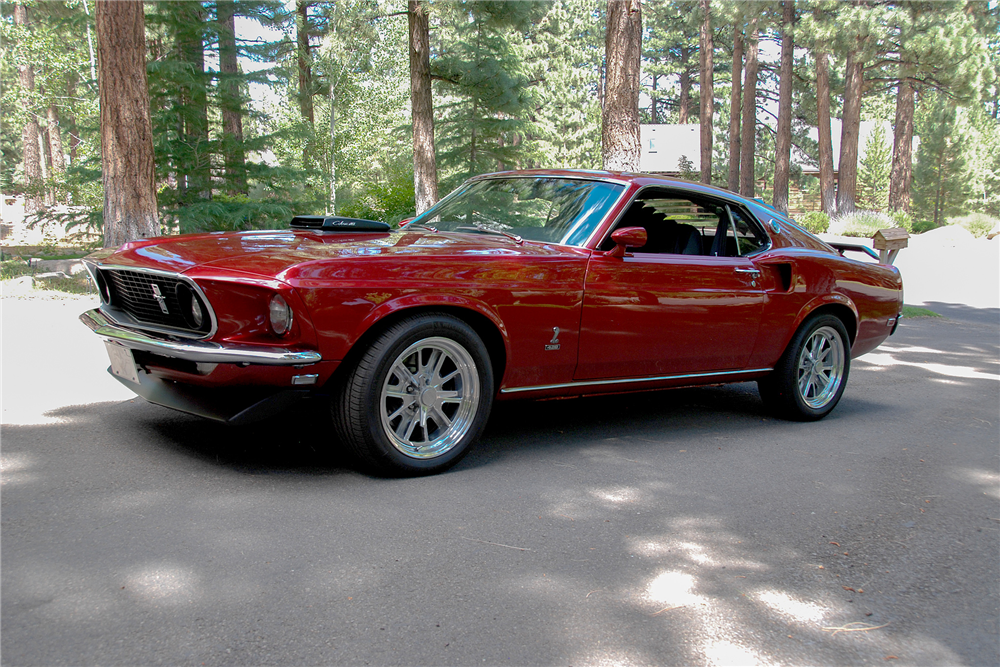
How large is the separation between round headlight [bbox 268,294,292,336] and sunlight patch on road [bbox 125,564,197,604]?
1.10 metres

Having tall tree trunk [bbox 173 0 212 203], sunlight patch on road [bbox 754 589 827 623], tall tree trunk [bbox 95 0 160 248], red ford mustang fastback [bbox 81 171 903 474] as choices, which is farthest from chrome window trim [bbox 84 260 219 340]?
tall tree trunk [bbox 173 0 212 203]

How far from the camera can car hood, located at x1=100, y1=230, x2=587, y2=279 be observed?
364cm

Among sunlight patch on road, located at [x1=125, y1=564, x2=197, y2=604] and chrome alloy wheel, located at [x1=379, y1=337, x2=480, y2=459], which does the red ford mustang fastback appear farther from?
sunlight patch on road, located at [x1=125, y1=564, x2=197, y2=604]

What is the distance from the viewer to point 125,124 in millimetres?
9961

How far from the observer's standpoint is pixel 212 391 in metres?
3.59

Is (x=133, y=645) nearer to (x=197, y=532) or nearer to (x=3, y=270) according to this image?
(x=197, y=532)

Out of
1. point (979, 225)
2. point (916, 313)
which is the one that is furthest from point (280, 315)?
point (979, 225)

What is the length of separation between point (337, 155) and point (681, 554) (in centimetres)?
2754

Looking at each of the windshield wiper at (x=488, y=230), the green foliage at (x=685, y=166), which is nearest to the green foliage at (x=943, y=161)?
the green foliage at (x=685, y=166)

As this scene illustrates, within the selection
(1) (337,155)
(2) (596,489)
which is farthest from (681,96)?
(2) (596,489)

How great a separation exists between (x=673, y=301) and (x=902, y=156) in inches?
1295

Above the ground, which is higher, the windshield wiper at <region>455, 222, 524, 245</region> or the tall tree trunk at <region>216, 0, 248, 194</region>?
the tall tree trunk at <region>216, 0, 248, 194</region>

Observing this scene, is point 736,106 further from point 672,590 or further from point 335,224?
A: point 672,590

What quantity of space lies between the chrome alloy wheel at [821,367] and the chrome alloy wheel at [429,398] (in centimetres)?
277
